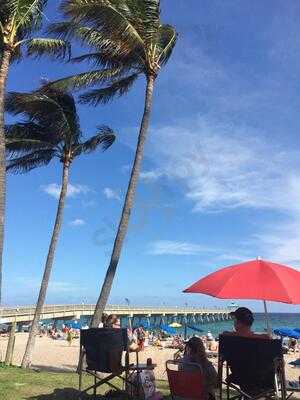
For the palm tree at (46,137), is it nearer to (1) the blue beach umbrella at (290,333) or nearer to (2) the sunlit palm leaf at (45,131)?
(2) the sunlit palm leaf at (45,131)

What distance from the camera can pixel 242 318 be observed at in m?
6.30

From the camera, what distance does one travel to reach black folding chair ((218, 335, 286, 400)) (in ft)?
19.3

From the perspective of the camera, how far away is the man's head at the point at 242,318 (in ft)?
20.6

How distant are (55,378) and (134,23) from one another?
918 centimetres

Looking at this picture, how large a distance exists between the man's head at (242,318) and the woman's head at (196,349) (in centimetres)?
54

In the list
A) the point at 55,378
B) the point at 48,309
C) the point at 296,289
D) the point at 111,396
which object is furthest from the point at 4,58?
the point at 48,309

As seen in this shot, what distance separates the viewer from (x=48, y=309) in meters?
75.2

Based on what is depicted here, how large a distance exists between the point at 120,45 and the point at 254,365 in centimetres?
1012

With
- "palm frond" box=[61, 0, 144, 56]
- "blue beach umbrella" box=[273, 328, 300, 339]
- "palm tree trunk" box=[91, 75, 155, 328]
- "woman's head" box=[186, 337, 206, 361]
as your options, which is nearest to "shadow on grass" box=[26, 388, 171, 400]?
"woman's head" box=[186, 337, 206, 361]

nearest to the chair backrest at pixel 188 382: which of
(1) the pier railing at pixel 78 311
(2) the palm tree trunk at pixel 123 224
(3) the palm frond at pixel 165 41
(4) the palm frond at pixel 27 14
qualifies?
(2) the palm tree trunk at pixel 123 224

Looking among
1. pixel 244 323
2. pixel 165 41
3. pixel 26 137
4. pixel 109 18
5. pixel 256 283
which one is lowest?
pixel 244 323

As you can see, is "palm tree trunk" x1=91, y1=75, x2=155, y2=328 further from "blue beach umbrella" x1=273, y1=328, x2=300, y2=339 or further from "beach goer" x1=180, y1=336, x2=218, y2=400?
"blue beach umbrella" x1=273, y1=328, x2=300, y2=339

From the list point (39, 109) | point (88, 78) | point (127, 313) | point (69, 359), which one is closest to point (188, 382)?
point (88, 78)

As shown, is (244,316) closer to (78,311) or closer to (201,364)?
(201,364)
